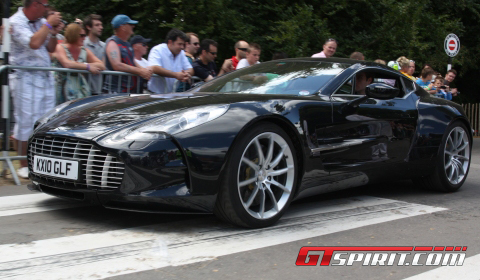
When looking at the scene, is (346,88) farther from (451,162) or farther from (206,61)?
(206,61)

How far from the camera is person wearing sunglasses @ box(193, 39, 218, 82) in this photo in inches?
319

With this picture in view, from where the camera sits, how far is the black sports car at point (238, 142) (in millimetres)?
3822

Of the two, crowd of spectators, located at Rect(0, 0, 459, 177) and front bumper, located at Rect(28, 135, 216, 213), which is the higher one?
crowd of spectators, located at Rect(0, 0, 459, 177)

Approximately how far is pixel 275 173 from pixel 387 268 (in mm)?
1167

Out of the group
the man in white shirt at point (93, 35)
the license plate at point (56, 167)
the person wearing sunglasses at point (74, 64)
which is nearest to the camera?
the license plate at point (56, 167)

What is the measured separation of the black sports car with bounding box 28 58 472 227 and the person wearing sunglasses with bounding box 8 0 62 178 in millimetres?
1606

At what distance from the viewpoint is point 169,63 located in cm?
764

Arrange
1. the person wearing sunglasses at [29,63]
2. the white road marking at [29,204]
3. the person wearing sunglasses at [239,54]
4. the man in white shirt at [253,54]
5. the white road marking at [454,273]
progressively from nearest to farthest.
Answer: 1. the white road marking at [454,273]
2. the white road marking at [29,204]
3. the person wearing sunglasses at [29,63]
4. the man in white shirt at [253,54]
5. the person wearing sunglasses at [239,54]

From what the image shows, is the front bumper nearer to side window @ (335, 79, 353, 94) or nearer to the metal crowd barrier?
side window @ (335, 79, 353, 94)

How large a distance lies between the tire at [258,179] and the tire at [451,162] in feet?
7.43

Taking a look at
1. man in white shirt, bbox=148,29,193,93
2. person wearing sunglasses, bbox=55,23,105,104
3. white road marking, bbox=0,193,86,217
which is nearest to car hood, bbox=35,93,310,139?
white road marking, bbox=0,193,86,217

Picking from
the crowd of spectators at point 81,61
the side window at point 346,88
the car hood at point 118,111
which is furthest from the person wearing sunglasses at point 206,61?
the car hood at point 118,111
